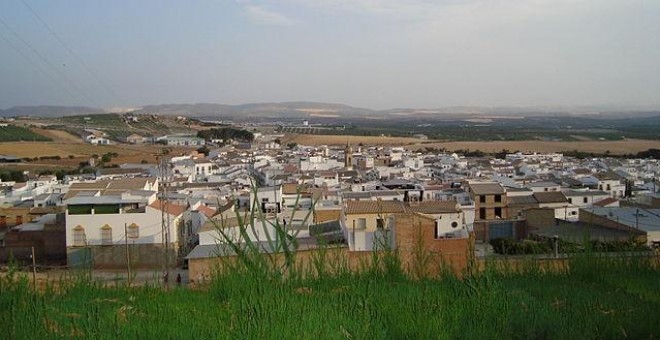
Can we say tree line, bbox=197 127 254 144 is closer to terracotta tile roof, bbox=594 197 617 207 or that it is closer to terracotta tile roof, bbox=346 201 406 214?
terracotta tile roof, bbox=594 197 617 207

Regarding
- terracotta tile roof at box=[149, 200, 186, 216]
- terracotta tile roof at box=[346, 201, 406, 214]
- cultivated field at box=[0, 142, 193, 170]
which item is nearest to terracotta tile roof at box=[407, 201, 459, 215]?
terracotta tile roof at box=[346, 201, 406, 214]

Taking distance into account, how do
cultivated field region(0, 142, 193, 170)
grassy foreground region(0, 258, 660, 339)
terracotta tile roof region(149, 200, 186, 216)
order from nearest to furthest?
grassy foreground region(0, 258, 660, 339)
terracotta tile roof region(149, 200, 186, 216)
cultivated field region(0, 142, 193, 170)

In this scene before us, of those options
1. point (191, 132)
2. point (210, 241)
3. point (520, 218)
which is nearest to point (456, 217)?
point (520, 218)

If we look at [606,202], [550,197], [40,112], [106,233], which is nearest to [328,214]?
[106,233]

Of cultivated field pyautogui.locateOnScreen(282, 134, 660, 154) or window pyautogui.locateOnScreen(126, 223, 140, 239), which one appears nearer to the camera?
window pyautogui.locateOnScreen(126, 223, 140, 239)

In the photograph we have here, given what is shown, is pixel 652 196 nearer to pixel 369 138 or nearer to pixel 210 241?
pixel 210 241

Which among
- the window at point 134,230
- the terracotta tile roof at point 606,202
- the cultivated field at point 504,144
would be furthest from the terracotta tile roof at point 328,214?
the cultivated field at point 504,144

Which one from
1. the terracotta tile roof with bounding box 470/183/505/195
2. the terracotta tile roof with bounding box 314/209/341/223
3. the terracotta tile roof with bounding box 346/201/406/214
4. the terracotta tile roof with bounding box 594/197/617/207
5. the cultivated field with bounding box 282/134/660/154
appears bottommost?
the cultivated field with bounding box 282/134/660/154

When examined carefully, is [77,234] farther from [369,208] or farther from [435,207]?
[435,207]
